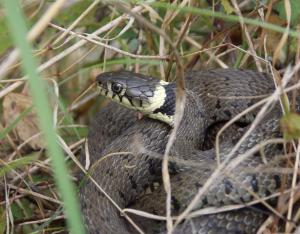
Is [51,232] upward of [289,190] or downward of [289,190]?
downward

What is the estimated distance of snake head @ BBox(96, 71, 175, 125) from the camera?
347 cm

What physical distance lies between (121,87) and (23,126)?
0.93 m

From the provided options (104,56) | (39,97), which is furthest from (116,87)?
(39,97)

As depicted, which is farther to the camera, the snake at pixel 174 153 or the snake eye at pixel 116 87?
the snake eye at pixel 116 87

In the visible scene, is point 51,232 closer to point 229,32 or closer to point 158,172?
point 158,172

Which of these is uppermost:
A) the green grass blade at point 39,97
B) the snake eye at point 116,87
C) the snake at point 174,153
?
the green grass blade at point 39,97

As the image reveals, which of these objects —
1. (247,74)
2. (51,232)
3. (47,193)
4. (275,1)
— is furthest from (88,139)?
(275,1)

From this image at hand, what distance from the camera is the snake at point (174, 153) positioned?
2904 mm

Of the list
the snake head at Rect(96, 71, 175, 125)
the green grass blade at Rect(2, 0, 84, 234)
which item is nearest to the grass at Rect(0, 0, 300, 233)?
the snake head at Rect(96, 71, 175, 125)

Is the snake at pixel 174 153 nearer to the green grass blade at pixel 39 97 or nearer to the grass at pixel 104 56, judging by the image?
the grass at pixel 104 56

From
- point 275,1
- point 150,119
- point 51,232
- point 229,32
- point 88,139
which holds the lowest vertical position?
point 51,232

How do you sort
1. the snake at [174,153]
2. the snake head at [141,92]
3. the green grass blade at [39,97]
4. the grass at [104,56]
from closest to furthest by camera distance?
the green grass blade at [39,97] → the snake at [174,153] → the grass at [104,56] → the snake head at [141,92]

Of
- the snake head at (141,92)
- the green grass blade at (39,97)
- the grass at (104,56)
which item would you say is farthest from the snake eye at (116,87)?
the green grass blade at (39,97)

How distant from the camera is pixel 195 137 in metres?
3.44
